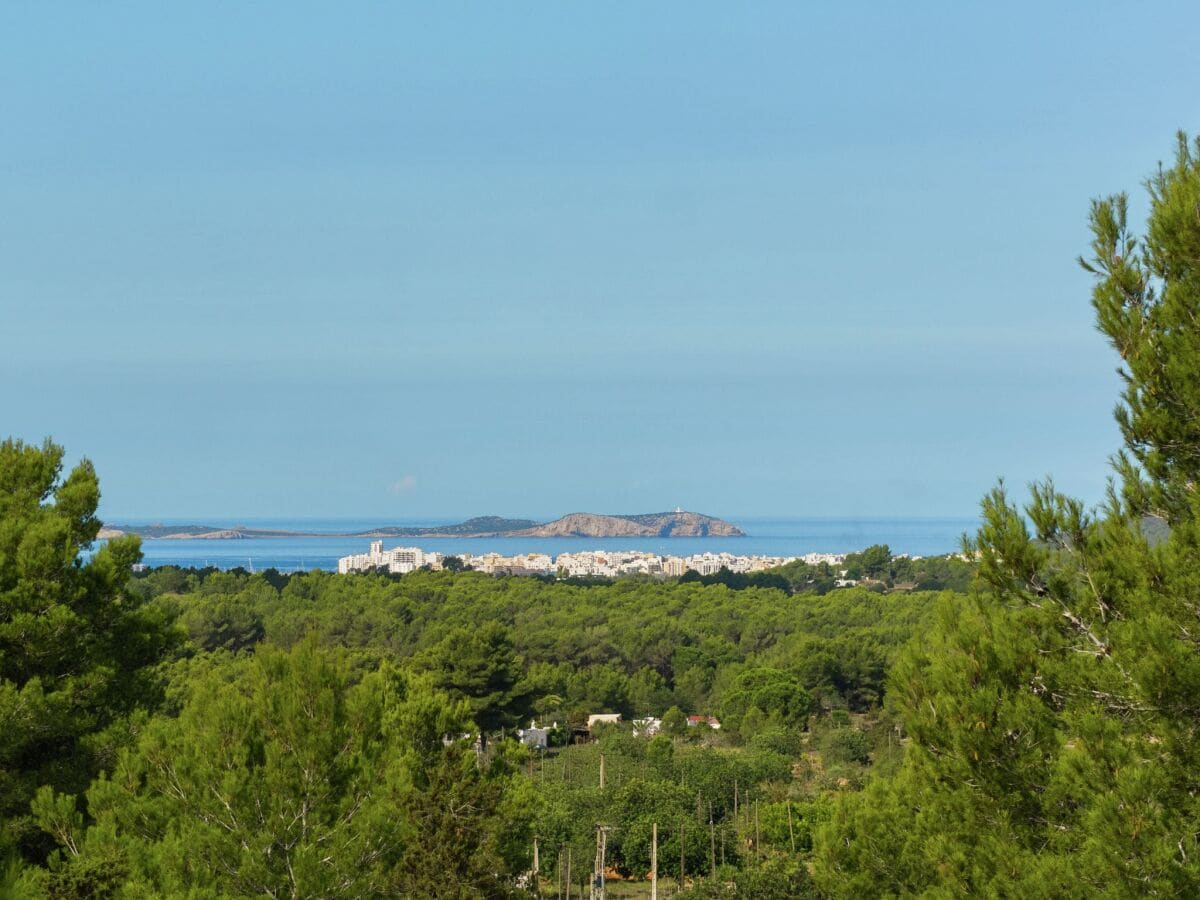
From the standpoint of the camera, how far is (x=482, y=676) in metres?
27.0

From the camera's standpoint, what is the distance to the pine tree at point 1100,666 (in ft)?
17.5

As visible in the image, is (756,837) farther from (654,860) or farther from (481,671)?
(481,671)

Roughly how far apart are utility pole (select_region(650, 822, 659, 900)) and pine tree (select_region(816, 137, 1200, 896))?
1130 cm

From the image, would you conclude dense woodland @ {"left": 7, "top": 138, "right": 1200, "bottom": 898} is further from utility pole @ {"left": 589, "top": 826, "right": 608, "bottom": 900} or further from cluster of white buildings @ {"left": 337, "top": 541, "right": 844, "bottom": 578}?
cluster of white buildings @ {"left": 337, "top": 541, "right": 844, "bottom": 578}

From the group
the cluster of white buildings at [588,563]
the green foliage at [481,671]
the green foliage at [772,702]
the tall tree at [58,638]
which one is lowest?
the green foliage at [772,702]

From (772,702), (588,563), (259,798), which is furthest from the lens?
(588,563)

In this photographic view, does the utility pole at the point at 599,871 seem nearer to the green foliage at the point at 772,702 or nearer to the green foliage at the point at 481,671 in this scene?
the green foliage at the point at 481,671

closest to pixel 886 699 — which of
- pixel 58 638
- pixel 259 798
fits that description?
pixel 259 798

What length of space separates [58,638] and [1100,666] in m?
Answer: 6.97

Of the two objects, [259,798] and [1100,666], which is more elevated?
[1100,666]

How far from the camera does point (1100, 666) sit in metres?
5.80

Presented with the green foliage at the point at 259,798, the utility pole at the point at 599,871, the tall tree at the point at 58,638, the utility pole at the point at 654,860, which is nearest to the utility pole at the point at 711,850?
the utility pole at the point at 654,860

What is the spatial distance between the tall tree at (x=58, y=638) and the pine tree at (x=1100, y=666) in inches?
220

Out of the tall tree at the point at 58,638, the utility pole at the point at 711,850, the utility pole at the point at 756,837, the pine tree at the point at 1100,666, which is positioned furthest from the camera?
the utility pole at the point at 756,837
